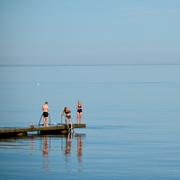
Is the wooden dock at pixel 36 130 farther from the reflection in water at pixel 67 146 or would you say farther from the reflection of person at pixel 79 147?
the reflection of person at pixel 79 147

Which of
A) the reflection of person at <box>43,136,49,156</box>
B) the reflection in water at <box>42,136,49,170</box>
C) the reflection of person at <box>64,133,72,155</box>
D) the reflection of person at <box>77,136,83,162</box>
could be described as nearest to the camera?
the reflection in water at <box>42,136,49,170</box>

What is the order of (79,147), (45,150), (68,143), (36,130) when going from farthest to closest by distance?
(36,130), (68,143), (79,147), (45,150)

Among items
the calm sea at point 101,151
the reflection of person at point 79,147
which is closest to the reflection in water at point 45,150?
the calm sea at point 101,151

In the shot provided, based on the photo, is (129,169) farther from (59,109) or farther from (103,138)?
(59,109)

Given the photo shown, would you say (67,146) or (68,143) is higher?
(68,143)

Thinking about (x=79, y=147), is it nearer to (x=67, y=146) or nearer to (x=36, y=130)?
(x=67, y=146)

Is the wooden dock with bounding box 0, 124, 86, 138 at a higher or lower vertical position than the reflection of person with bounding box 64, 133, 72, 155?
higher

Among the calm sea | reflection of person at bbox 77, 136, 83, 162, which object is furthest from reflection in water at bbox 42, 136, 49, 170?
reflection of person at bbox 77, 136, 83, 162

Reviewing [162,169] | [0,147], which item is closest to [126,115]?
[0,147]

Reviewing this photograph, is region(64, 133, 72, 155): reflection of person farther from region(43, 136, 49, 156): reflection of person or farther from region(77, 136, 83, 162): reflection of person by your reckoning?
region(43, 136, 49, 156): reflection of person

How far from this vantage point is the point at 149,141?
51656 millimetres

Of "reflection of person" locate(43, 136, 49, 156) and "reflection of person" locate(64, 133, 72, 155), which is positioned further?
"reflection of person" locate(64, 133, 72, 155)

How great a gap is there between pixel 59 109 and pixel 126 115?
1163 centimetres

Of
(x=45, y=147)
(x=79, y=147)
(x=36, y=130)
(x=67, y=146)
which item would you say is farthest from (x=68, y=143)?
(x=36, y=130)
